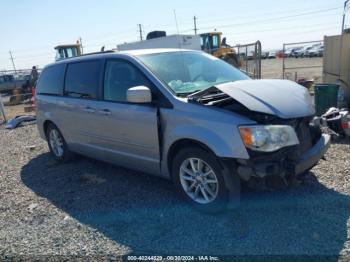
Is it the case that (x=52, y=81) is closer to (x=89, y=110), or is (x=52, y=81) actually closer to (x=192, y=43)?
(x=89, y=110)

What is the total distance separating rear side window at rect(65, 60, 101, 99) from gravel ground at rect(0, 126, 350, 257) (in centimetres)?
134

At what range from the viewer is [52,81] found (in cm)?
604

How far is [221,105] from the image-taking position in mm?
3514

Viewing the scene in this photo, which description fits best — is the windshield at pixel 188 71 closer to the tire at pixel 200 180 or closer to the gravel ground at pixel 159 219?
the tire at pixel 200 180

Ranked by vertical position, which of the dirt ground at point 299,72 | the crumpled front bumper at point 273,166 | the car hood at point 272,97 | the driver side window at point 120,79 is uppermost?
the driver side window at point 120,79

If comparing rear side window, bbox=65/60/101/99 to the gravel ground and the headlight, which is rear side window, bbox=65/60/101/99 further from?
the headlight

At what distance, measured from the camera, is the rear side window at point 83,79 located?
4.84 m

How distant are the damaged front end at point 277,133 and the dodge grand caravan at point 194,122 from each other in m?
0.01

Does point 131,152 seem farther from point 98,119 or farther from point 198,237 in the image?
point 198,237

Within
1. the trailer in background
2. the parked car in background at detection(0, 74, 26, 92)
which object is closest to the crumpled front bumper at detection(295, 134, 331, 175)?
the trailer in background

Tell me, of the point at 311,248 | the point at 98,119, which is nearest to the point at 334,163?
the point at 311,248

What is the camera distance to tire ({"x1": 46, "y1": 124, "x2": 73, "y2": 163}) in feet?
19.9

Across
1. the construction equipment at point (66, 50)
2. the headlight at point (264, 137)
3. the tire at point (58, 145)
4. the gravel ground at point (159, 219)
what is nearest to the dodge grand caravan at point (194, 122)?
the headlight at point (264, 137)

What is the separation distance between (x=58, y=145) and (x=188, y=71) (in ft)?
10.4
